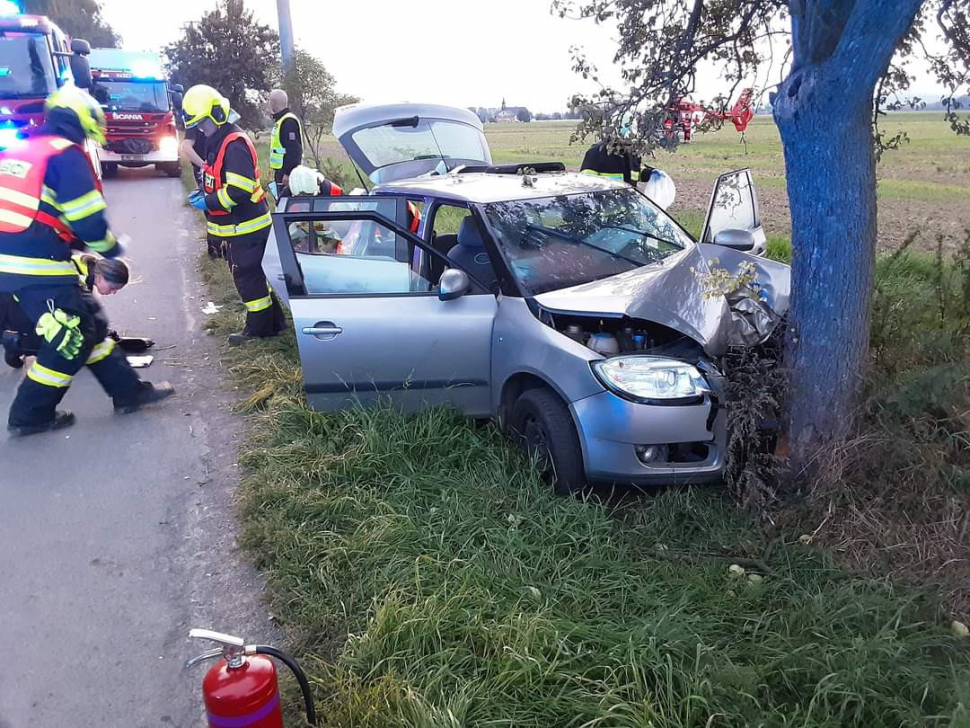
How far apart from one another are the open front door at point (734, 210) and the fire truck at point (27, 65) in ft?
35.4

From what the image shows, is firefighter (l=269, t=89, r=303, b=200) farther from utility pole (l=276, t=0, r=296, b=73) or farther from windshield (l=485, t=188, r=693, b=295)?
windshield (l=485, t=188, r=693, b=295)

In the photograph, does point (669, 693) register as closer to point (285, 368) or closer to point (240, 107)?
point (285, 368)

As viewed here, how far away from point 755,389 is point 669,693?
1537 millimetres

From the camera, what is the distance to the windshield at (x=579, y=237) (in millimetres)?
4027

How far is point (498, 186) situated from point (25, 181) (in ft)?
9.45

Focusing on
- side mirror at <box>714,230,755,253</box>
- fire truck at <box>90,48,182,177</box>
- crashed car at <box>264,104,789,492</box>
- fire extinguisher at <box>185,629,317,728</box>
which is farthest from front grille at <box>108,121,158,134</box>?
fire extinguisher at <box>185,629,317,728</box>

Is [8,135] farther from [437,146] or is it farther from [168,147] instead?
[168,147]

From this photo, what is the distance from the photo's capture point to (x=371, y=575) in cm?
300

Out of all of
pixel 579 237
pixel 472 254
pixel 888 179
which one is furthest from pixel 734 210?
pixel 888 179

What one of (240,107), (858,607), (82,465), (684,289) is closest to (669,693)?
(858,607)

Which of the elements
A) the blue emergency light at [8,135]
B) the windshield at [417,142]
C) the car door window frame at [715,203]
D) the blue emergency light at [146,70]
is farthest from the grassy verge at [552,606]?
the blue emergency light at [146,70]

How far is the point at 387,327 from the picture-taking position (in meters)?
4.08

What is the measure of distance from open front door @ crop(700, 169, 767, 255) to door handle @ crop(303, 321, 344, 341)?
8.23 ft

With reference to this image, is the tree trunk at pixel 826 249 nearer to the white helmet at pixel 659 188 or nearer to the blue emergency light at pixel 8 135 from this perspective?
the white helmet at pixel 659 188
